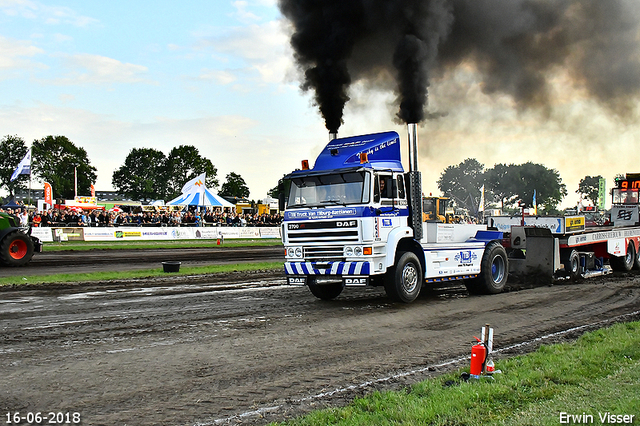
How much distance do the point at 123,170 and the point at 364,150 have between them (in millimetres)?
103744

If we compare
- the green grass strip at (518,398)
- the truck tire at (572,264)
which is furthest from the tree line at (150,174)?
the green grass strip at (518,398)

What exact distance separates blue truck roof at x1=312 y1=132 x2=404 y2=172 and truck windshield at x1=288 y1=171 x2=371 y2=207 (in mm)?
314

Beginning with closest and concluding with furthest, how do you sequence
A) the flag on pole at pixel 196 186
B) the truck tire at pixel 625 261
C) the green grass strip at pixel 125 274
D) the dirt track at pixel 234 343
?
the dirt track at pixel 234 343
the green grass strip at pixel 125 274
the truck tire at pixel 625 261
the flag on pole at pixel 196 186

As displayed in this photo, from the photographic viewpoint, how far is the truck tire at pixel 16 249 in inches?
754

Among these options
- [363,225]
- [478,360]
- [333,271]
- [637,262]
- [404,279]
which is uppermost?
[363,225]

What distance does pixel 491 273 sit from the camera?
13.5m

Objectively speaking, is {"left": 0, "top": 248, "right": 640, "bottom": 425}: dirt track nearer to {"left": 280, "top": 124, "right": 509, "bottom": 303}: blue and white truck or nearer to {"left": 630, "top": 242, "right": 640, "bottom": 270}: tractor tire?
{"left": 280, "top": 124, "right": 509, "bottom": 303}: blue and white truck

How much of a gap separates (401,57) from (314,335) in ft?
30.6

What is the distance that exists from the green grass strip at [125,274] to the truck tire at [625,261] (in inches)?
475

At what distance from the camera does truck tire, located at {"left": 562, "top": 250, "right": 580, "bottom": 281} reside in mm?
15914

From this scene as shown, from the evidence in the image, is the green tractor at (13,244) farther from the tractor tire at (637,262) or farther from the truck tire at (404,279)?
the tractor tire at (637,262)

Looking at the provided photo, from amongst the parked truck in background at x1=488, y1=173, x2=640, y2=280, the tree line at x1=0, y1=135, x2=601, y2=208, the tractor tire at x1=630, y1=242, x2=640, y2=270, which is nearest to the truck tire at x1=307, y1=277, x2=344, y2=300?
the parked truck in background at x1=488, y1=173, x2=640, y2=280

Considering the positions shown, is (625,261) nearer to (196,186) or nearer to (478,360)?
(478,360)

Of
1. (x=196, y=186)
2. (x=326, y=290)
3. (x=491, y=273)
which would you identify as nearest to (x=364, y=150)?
(x=326, y=290)
